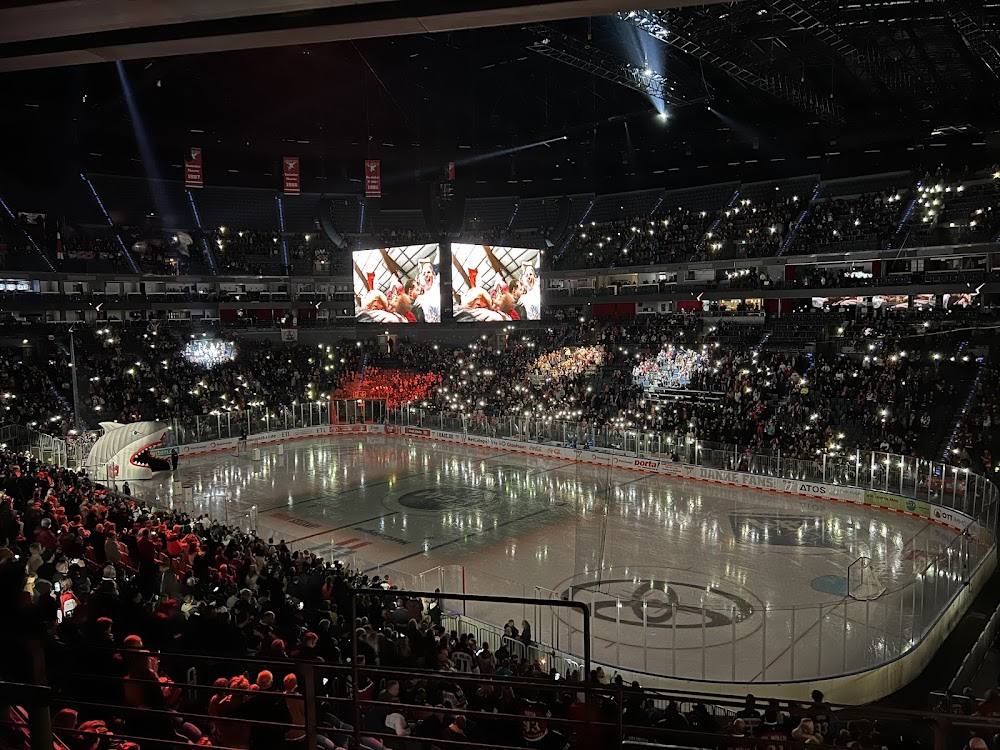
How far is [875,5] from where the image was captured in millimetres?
20688

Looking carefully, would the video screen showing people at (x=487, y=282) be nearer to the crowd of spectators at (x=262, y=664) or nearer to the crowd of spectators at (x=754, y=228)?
Result: the crowd of spectators at (x=754, y=228)

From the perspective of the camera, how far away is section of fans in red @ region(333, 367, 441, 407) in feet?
145

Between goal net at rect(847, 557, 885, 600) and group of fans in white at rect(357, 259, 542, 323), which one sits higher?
group of fans in white at rect(357, 259, 542, 323)

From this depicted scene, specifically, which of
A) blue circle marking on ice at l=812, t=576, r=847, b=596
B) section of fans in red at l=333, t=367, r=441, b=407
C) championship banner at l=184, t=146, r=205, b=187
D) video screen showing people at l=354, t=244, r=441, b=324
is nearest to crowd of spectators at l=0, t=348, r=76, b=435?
championship banner at l=184, t=146, r=205, b=187

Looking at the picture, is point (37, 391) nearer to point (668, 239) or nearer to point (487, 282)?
point (487, 282)

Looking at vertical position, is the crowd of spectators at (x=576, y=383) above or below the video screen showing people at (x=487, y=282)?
below

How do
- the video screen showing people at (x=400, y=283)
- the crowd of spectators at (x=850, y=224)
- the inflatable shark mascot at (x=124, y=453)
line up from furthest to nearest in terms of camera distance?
the video screen showing people at (x=400, y=283), the crowd of spectators at (x=850, y=224), the inflatable shark mascot at (x=124, y=453)

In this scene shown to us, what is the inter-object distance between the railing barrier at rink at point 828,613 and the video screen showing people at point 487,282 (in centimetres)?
2004

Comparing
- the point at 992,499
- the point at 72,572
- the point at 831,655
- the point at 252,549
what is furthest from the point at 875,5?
the point at 72,572

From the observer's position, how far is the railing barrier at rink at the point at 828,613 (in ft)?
42.2

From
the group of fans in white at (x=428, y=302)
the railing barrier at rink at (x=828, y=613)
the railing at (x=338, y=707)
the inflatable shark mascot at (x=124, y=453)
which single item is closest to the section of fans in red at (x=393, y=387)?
the group of fans in white at (x=428, y=302)

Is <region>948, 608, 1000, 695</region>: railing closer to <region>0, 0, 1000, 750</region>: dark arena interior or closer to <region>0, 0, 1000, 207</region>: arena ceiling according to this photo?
<region>0, 0, 1000, 750</region>: dark arena interior

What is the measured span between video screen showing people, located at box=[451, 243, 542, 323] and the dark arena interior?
0.78 ft

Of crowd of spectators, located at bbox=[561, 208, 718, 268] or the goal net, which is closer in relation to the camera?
the goal net
